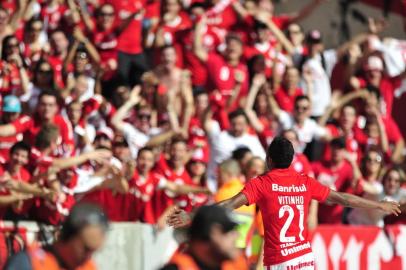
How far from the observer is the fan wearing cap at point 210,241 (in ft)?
20.2

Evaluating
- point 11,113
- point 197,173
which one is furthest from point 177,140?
point 11,113

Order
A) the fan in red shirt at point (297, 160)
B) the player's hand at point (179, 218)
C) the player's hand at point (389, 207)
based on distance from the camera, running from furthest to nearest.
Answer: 1. the fan in red shirt at point (297, 160)
2. the player's hand at point (389, 207)
3. the player's hand at point (179, 218)

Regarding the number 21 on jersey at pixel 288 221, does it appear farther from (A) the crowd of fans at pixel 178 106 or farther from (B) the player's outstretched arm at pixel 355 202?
(A) the crowd of fans at pixel 178 106

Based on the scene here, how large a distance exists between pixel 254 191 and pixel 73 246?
4.03 meters

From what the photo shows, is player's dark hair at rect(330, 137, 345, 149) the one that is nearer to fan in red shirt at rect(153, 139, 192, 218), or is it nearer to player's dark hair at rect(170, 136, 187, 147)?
player's dark hair at rect(170, 136, 187, 147)

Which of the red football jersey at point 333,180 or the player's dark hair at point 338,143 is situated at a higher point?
the player's dark hair at point 338,143

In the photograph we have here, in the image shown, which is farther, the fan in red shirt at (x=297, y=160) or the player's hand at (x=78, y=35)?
the player's hand at (x=78, y=35)

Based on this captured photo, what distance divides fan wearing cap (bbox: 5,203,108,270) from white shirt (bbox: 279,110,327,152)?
9.96 meters

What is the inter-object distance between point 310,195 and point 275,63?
6692 millimetres

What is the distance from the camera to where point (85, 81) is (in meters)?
14.9

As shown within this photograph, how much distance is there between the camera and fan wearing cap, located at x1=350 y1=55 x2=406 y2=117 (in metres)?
17.7

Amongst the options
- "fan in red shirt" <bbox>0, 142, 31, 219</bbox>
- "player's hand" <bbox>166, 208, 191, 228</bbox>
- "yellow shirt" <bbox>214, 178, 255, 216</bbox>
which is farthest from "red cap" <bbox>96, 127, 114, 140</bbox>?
"player's hand" <bbox>166, 208, 191, 228</bbox>

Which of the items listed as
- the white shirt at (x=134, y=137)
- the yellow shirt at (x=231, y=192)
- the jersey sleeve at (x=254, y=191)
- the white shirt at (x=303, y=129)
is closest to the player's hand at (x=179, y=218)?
the jersey sleeve at (x=254, y=191)

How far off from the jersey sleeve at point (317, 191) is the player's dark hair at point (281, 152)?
0.37 meters
